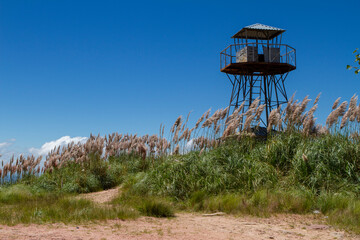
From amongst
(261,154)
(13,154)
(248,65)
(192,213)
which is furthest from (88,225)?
(248,65)

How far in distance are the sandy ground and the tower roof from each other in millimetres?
16735

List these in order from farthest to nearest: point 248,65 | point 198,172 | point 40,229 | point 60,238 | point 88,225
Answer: point 248,65
point 198,172
point 88,225
point 40,229
point 60,238

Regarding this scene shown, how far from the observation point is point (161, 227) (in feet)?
19.7

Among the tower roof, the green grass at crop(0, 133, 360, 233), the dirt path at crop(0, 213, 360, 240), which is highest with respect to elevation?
the tower roof

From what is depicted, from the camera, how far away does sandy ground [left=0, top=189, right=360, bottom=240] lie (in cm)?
526

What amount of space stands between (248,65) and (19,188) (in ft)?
48.6

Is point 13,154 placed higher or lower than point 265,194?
higher

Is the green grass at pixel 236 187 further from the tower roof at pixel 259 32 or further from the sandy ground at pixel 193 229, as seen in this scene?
the tower roof at pixel 259 32

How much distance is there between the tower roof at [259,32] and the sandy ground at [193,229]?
16735 mm

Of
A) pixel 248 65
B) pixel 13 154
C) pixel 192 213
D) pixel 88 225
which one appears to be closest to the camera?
pixel 88 225

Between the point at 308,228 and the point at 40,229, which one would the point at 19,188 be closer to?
the point at 40,229

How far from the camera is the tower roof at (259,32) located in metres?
22.1

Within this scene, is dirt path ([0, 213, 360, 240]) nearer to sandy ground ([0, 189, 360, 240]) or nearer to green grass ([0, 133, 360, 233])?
sandy ground ([0, 189, 360, 240])

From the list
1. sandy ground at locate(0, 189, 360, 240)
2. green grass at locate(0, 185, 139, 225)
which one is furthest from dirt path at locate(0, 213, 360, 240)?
green grass at locate(0, 185, 139, 225)
